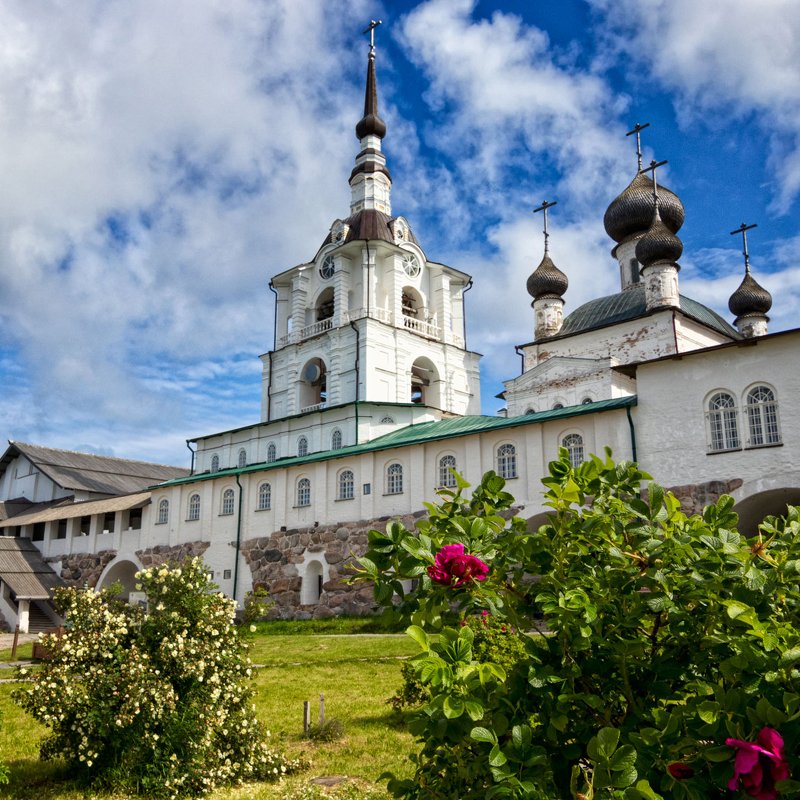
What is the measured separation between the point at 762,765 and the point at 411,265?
3584cm

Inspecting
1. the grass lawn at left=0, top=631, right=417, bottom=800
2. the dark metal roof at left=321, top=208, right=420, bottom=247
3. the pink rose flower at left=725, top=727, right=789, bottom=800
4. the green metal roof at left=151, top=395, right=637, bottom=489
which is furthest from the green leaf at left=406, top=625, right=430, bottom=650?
the dark metal roof at left=321, top=208, right=420, bottom=247

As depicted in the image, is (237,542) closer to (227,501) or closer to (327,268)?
(227,501)

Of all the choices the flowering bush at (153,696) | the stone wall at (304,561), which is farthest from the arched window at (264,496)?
the flowering bush at (153,696)

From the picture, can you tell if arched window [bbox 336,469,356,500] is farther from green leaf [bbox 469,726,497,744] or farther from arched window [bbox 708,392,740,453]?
green leaf [bbox 469,726,497,744]

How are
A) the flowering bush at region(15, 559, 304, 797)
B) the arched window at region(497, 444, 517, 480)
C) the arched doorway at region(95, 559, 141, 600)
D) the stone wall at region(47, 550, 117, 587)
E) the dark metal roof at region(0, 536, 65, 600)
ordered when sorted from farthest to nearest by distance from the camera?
the stone wall at region(47, 550, 117, 587) < the arched doorway at region(95, 559, 141, 600) < the dark metal roof at region(0, 536, 65, 600) < the arched window at region(497, 444, 517, 480) < the flowering bush at region(15, 559, 304, 797)

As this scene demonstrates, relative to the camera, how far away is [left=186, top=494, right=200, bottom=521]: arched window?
2884cm

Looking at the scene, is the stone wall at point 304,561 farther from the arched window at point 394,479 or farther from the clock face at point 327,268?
the clock face at point 327,268

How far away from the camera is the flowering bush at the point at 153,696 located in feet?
22.5

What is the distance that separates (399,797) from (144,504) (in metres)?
28.5

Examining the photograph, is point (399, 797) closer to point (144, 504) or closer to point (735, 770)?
point (735, 770)

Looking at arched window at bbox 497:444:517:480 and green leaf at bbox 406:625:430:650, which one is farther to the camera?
arched window at bbox 497:444:517:480

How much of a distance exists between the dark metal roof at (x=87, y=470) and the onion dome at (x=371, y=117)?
21.7m

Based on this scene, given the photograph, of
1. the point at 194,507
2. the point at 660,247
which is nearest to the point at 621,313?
the point at 660,247

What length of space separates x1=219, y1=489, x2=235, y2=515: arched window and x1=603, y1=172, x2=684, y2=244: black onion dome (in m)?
19.5
